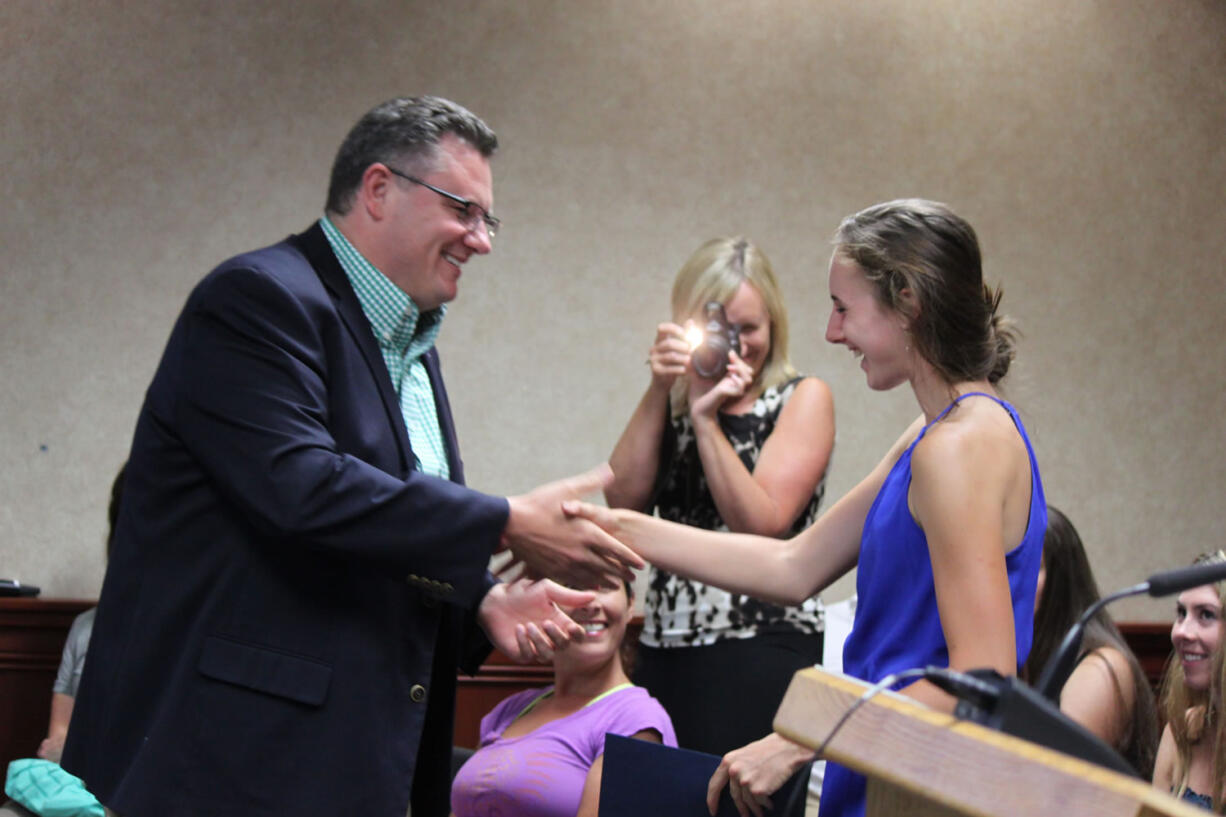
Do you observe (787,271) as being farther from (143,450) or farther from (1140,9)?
(143,450)

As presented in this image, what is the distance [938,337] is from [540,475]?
2357 millimetres

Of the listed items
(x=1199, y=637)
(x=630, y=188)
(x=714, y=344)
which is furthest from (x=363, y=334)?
(x=630, y=188)

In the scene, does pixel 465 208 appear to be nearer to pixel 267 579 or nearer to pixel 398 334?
pixel 398 334

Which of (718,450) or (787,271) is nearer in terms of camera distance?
(718,450)

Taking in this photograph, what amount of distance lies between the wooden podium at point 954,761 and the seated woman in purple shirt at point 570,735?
1456mm

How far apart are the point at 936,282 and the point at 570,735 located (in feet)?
4.46

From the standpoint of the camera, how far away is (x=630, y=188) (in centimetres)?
402

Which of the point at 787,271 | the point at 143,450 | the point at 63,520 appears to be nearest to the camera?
the point at 143,450

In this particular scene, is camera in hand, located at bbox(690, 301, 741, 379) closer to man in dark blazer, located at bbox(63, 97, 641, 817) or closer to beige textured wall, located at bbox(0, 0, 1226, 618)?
man in dark blazer, located at bbox(63, 97, 641, 817)

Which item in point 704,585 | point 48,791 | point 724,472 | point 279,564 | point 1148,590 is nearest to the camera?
point 1148,590

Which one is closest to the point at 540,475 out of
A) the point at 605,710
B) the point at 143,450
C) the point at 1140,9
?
the point at 605,710

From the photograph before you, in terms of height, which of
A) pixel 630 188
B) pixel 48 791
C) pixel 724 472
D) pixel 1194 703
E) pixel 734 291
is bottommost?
pixel 48 791

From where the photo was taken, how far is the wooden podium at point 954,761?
2.43 feet

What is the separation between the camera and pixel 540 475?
3912 mm
